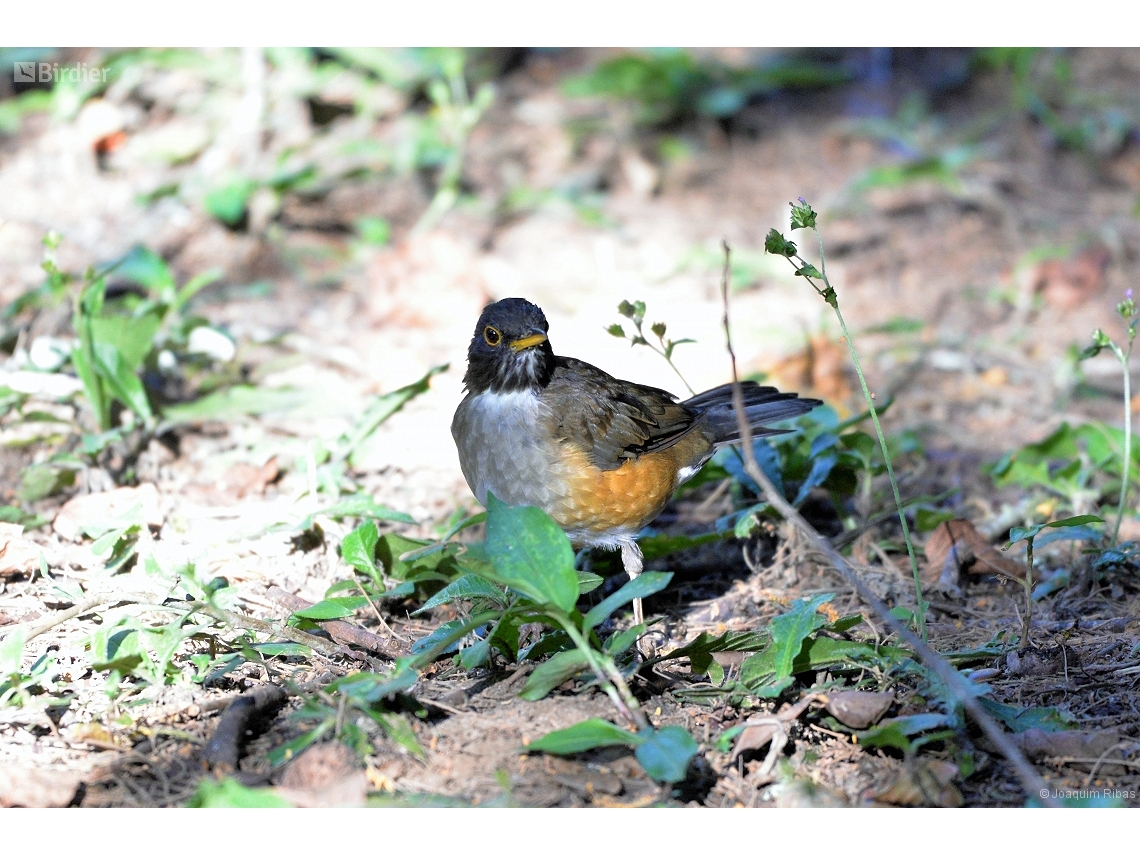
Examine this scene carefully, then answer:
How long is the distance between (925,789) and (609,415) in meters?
2.46

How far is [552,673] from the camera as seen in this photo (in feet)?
13.3

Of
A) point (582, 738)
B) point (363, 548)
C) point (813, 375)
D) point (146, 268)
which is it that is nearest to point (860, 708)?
point (582, 738)

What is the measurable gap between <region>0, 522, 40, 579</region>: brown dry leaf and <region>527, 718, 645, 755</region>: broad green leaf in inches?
112

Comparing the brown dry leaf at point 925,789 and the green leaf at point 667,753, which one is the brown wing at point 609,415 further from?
the brown dry leaf at point 925,789

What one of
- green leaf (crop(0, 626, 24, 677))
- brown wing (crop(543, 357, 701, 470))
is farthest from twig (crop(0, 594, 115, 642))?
brown wing (crop(543, 357, 701, 470))

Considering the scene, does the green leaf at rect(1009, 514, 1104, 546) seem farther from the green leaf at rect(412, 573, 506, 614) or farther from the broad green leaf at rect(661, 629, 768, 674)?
the green leaf at rect(412, 573, 506, 614)

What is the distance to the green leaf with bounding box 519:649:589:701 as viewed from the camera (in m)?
3.98

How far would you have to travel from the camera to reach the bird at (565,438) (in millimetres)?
5309

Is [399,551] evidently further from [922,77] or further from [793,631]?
[922,77]

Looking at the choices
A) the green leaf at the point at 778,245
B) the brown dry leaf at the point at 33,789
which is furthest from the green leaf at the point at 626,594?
the brown dry leaf at the point at 33,789

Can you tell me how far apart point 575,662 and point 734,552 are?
2.34 m

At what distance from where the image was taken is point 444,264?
9109 mm

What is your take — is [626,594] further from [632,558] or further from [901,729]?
[632,558]

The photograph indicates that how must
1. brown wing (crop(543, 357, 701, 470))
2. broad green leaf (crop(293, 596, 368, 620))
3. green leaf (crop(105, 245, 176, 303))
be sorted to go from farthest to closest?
green leaf (crop(105, 245, 176, 303))
brown wing (crop(543, 357, 701, 470))
broad green leaf (crop(293, 596, 368, 620))
